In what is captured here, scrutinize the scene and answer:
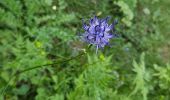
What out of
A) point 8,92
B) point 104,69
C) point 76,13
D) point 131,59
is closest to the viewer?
point 104,69

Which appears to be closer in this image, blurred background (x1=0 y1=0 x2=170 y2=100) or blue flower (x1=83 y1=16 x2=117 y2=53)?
blue flower (x1=83 y1=16 x2=117 y2=53)

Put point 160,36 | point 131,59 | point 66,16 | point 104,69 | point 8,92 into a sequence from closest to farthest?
point 104,69
point 8,92
point 66,16
point 131,59
point 160,36

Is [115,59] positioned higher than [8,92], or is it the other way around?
[115,59]

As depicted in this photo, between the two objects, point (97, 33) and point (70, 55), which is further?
point (70, 55)

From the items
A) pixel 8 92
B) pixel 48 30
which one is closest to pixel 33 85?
pixel 8 92

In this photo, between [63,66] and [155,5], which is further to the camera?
[155,5]

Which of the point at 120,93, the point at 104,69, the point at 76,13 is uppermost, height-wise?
the point at 76,13

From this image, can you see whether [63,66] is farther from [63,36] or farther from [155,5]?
[155,5]

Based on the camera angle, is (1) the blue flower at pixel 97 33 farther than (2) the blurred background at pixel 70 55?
No
